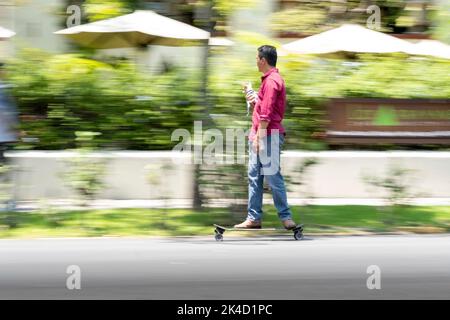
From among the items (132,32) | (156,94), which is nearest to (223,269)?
(156,94)

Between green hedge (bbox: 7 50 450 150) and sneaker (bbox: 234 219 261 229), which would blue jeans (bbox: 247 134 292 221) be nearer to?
sneaker (bbox: 234 219 261 229)

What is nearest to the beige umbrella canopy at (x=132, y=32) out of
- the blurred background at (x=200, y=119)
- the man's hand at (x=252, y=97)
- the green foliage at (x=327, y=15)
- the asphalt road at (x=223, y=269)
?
the blurred background at (x=200, y=119)

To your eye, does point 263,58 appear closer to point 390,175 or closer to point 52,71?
point 390,175

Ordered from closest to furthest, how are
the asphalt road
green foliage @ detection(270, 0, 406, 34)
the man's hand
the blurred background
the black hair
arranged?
1. the asphalt road
2. the black hair
3. the man's hand
4. the blurred background
5. green foliage @ detection(270, 0, 406, 34)

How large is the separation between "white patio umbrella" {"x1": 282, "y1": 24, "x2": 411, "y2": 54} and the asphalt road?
541 centimetres

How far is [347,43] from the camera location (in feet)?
41.8

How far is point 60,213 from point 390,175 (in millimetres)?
3703

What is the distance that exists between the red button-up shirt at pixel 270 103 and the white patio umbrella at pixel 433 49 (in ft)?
19.2

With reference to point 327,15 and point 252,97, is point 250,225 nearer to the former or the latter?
point 252,97

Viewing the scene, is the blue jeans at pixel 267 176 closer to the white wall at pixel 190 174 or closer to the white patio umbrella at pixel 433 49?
the white wall at pixel 190 174

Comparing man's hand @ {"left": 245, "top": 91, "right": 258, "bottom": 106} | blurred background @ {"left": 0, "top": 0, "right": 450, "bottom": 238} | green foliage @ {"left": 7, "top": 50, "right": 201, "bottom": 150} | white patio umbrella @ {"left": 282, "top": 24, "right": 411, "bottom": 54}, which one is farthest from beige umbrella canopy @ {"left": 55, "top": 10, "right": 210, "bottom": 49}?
man's hand @ {"left": 245, "top": 91, "right": 258, "bottom": 106}

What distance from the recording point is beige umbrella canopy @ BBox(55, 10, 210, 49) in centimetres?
1105

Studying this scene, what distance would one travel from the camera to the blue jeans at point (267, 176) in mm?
7668

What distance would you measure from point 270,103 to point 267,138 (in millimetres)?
362
